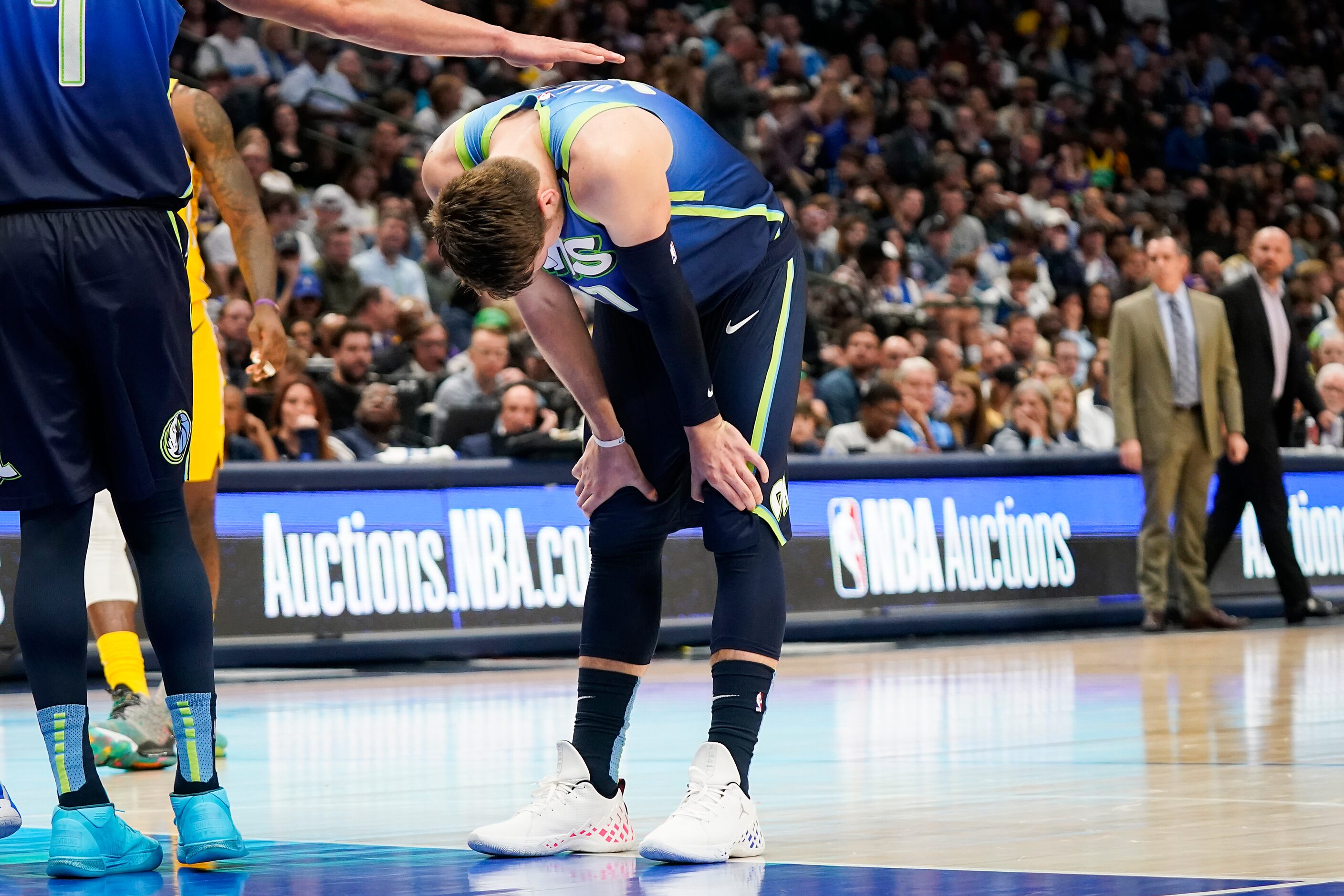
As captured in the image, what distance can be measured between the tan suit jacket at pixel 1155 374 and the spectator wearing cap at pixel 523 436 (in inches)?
135

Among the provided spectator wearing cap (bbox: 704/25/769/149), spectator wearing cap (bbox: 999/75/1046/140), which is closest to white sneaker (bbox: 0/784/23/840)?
spectator wearing cap (bbox: 704/25/769/149)

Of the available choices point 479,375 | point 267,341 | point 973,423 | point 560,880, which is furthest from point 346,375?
point 560,880

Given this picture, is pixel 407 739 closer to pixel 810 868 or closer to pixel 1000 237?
pixel 810 868

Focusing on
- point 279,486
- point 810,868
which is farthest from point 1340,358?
point 810,868

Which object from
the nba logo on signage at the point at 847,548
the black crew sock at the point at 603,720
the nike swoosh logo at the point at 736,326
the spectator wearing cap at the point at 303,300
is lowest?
the nba logo on signage at the point at 847,548

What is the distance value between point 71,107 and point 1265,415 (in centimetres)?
968

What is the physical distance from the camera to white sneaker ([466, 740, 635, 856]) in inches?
159

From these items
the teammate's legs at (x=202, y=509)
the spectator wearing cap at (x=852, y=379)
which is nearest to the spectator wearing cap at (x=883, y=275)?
the spectator wearing cap at (x=852, y=379)

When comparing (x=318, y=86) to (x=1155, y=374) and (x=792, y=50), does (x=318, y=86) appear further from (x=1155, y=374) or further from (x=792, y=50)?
(x=1155, y=374)

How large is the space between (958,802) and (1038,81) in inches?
762

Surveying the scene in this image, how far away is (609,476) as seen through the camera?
4.28 meters

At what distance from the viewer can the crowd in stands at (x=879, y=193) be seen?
1153 cm

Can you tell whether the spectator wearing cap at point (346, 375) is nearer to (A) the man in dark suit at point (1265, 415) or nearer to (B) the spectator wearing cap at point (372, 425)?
(B) the spectator wearing cap at point (372, 425)

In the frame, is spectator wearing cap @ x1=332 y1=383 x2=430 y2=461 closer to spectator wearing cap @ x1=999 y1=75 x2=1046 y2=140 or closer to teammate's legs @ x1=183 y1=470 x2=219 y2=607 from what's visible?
teammate's legs @ x1=183 y1=470 x2=219 y2=607
